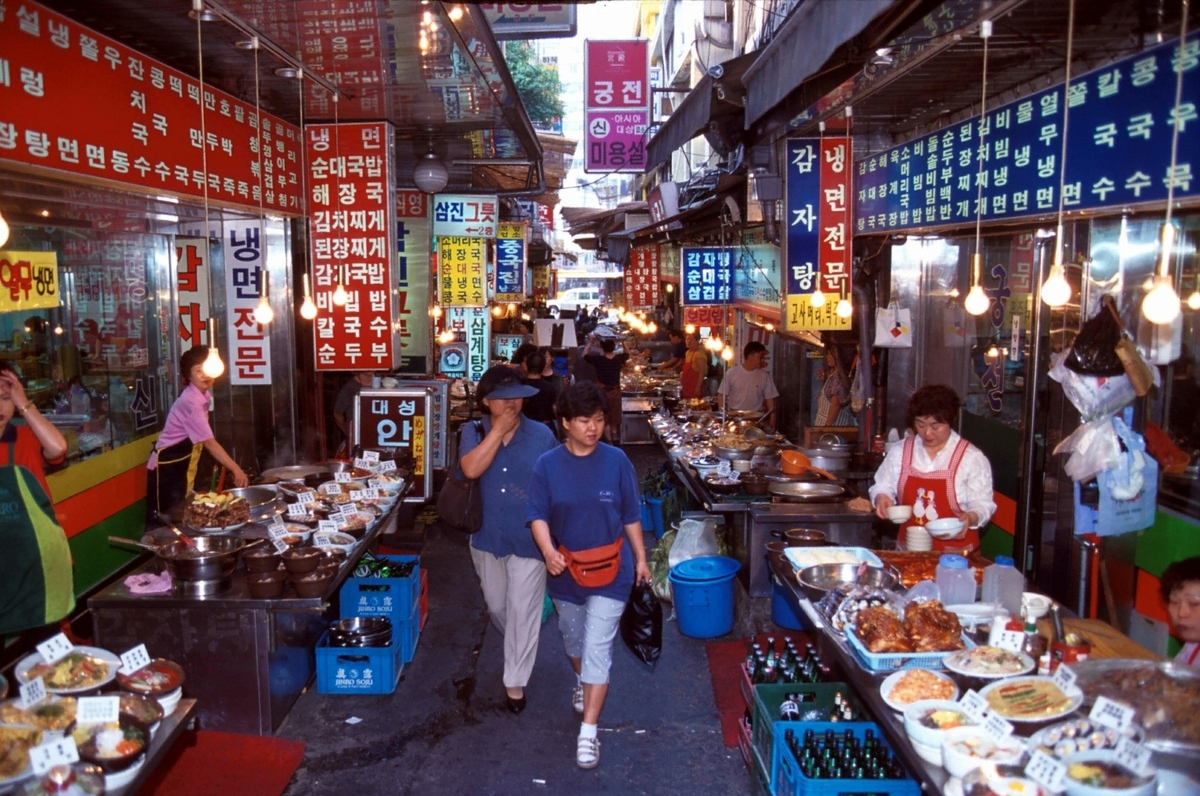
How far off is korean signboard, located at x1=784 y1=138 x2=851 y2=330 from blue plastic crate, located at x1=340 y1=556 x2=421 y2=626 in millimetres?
4215

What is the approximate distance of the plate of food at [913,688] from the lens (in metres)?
3.63

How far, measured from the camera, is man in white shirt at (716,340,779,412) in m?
13.1

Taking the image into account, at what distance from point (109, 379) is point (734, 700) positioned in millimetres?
6248

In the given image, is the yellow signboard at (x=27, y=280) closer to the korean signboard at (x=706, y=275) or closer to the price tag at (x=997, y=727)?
the price tag at (x=997, y=727)

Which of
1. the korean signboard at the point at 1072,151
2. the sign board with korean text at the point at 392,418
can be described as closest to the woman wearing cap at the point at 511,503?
the korean signboard at the point at 1072,151

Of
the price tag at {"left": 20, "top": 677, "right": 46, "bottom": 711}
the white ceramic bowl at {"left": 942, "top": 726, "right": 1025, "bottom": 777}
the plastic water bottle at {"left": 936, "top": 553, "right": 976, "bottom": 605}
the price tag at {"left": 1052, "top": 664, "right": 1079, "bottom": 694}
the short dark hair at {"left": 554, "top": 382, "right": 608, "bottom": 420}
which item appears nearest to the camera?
the white ceramic bowl at {"left": 942, "top": 726, "right": 1025, "bottom": 777}

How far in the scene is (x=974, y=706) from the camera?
3.43 meters

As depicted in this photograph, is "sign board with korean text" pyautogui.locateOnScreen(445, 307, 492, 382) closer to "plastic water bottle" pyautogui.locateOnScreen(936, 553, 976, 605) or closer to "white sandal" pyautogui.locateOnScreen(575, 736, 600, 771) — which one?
"white sandal" pyautogui.locateOnScreen(575, 736, 600, 771)

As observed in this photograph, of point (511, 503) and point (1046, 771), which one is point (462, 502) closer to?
point (511, 503)

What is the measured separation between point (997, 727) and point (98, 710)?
346 cm

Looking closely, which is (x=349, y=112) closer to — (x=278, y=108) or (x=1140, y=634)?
(x=278, y=108)

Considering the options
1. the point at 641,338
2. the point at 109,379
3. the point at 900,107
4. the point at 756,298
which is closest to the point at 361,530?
the point at 109,379

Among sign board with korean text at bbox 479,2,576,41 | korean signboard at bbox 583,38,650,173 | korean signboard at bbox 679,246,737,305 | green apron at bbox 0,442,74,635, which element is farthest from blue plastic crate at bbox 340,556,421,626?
korean signboard at bbox 583,38,650,173

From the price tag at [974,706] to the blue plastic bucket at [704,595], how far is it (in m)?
3.74
